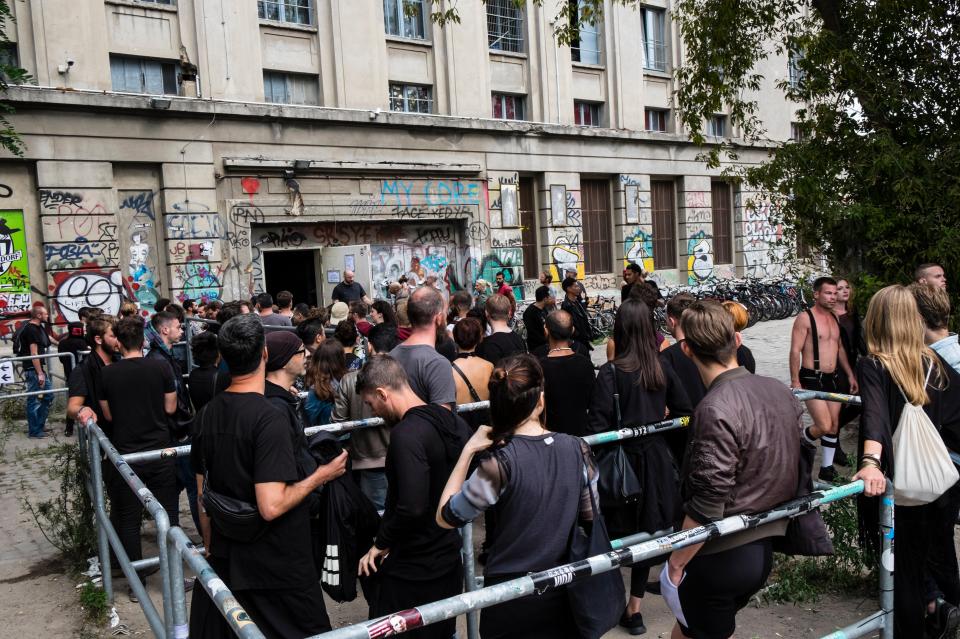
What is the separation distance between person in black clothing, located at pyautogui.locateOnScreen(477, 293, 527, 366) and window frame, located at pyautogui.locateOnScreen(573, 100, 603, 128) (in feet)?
58.0

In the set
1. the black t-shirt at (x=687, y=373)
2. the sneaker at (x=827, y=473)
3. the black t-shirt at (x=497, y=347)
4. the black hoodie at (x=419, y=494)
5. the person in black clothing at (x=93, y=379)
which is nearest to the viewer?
the black hoodie at (x=419, y=494)

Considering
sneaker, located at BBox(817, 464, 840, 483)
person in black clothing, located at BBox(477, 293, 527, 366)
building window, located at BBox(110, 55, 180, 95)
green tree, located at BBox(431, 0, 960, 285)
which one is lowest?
sneaker, located at BBox(817, 464, 840, 483)

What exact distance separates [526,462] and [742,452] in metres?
0.86

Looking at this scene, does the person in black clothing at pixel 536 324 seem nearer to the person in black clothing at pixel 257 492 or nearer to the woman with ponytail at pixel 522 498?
the person in black clothing at pixel 257 492

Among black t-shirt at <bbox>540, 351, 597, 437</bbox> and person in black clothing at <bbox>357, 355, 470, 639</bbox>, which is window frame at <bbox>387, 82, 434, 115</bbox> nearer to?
black t-shirt at <bbox>540, 351, 597, 437</bbox>

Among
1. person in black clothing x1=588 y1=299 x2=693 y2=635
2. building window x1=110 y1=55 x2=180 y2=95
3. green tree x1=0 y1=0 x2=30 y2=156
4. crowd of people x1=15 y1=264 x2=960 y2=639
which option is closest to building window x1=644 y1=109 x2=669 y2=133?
building window x1=110 y1=55 x2=180 y2=95

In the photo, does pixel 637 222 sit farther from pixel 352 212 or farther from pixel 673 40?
pixel 352 212

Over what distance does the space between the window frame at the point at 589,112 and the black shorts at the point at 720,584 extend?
21.2m

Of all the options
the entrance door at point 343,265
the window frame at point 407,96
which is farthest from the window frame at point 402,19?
the entrance door at point 343,265

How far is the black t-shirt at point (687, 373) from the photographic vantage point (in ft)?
17.2

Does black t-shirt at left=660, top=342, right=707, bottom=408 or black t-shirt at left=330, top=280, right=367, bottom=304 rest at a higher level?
black t-shirt at left=330, top=280, right=367, bottom=304

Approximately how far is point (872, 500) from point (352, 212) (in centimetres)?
1577

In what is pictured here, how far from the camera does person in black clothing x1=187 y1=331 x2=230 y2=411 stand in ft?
18.8

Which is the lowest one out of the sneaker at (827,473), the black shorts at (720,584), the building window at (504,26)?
the sneaker at (827,473)
